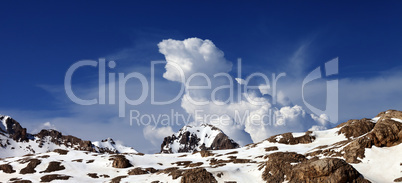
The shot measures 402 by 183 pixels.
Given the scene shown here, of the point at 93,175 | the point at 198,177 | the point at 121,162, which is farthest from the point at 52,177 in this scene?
the point at 198,177

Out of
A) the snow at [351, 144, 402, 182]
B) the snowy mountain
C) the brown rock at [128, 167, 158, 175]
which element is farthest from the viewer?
the brown rock at [128, 167, 158, 175]

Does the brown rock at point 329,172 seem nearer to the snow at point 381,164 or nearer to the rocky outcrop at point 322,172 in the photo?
the rocky outcrop at point 322,172

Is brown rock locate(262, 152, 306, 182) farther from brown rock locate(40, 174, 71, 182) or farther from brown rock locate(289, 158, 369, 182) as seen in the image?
brown rock locate(40, 174, 71, 182)

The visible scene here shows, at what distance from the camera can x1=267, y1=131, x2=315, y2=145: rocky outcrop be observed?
432 ft

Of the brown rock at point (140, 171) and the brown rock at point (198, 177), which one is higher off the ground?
the brown rock at point (198, 177)

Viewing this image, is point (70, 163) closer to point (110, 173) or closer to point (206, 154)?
point (110, 173)

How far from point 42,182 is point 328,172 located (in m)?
95.7

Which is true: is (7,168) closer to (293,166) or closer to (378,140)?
(293,166)

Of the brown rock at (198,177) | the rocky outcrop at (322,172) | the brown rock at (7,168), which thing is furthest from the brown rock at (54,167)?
the rocky outcrop at (322,172)

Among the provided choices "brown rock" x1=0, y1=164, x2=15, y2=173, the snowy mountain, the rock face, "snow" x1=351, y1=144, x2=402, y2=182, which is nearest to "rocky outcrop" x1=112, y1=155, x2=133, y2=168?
the snowy mountain

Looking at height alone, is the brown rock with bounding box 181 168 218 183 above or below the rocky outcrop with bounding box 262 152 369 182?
below

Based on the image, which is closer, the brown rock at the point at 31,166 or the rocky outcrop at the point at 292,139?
the brown rock at the point at 31,166

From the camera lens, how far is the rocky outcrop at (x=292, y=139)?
432ft

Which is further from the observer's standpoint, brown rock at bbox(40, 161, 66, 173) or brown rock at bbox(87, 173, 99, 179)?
brown rock at bbox(40, 161, 66, 173)
